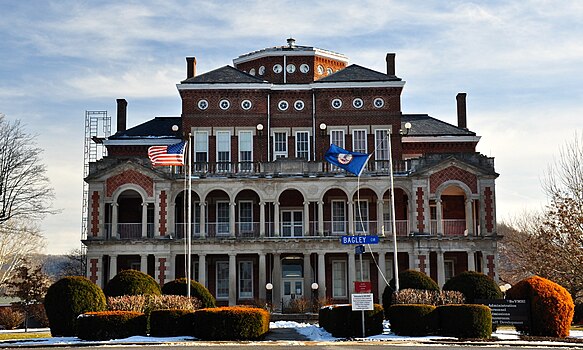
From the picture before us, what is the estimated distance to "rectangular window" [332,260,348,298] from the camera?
52.7 metres

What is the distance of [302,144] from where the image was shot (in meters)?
55.6

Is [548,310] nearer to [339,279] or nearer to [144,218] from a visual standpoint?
[339,279]

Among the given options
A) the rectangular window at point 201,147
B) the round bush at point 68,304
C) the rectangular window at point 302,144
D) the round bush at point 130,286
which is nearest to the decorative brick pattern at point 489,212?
the rectangular window at point 302,144

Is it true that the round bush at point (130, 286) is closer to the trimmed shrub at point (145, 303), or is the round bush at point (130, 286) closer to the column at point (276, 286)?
the trimmed shrub at point (145, 303)

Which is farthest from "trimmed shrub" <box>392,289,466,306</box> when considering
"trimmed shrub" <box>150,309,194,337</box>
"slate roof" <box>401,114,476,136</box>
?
"slate roof" <box>401,114,476,136</box>

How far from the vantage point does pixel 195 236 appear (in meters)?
51.8

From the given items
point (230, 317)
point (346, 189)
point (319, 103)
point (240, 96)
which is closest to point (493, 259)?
point (346, 189)

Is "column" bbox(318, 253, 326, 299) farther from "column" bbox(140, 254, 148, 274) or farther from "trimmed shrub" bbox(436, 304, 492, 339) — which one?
"trimmed shrub" bbox(436, 304, 492, 339)

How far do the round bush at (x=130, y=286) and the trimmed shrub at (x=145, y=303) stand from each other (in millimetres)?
851

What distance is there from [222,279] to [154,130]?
1214 cm

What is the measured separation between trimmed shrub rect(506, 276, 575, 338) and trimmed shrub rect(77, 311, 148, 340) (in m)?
15.6

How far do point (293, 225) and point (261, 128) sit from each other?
6.96 meters

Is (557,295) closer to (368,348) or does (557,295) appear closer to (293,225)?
(368,348)

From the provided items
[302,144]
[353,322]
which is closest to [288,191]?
[302,144]
